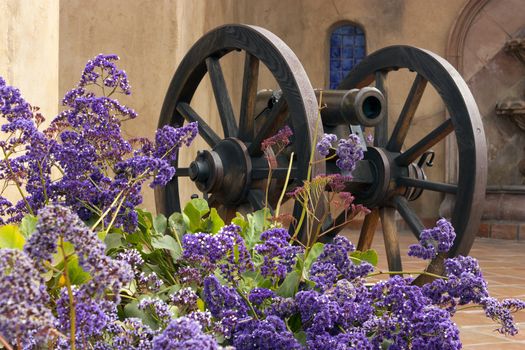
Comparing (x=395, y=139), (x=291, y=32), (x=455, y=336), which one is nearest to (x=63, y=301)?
(x=455, y=336)

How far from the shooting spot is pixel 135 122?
695 cm

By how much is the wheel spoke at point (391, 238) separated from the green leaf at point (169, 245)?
203 centimetres

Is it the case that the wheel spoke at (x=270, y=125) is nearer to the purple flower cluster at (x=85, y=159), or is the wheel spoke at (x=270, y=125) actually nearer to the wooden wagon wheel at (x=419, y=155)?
the wooden wagon wheel at (x=419, y=155)

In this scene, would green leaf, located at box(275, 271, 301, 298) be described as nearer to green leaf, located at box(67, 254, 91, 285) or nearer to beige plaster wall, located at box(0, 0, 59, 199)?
green leaf, located at box(67, 254, 91, 285)

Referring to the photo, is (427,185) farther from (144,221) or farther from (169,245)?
(169,245)

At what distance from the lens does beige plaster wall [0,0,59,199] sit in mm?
2471

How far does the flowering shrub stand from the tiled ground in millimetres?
1709

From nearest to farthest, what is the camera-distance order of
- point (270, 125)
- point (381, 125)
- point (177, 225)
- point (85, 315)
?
point (85, 315) < point (177, 225) < point (270, 125) < point (381, 125)

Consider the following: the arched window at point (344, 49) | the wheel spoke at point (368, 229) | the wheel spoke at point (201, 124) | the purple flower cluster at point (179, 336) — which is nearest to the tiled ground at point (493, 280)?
the wheel spoke at point (368, 229)

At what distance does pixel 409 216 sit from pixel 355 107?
518 mm

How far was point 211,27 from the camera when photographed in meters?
9.34

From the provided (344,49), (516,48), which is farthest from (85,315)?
(344,49)

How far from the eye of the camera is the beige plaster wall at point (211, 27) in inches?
273

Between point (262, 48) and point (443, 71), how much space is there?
758 millimetres
